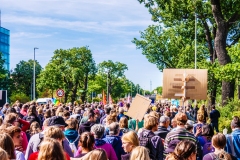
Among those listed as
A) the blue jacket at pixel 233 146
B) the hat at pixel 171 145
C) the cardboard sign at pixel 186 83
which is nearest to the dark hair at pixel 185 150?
the hat at pixel 171 145

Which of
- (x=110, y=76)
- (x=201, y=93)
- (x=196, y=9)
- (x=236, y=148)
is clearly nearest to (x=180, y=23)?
(x=196, y=9)

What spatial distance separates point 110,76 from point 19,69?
2872 cm

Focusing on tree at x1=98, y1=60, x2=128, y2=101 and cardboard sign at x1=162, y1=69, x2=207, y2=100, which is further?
tree at x1=98, y1=60, x2=128, y2=101

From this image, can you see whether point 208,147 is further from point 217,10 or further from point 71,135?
point 217,10

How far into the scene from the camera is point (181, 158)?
5.20 metres

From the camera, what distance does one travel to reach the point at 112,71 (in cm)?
11300

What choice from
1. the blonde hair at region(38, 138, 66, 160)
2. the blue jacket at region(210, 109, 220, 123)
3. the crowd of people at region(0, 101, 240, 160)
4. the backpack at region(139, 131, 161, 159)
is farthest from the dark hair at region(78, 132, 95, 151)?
the blue jacket at region(210, 109, 220, 123)

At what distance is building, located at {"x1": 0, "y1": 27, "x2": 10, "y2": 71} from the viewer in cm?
9738

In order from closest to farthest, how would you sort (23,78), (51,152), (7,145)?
(51,152)
(7,145)
(23,78)

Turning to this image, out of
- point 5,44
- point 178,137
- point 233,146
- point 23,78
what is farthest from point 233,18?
point 5,44

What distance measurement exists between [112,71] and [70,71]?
3775 centimetres

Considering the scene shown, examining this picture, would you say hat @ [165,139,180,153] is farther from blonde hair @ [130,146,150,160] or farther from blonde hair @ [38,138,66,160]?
blonde hair @ [38,138,66,160]

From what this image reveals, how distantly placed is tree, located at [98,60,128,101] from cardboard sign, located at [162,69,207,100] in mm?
95999

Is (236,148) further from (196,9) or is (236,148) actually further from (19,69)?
(19,69)
